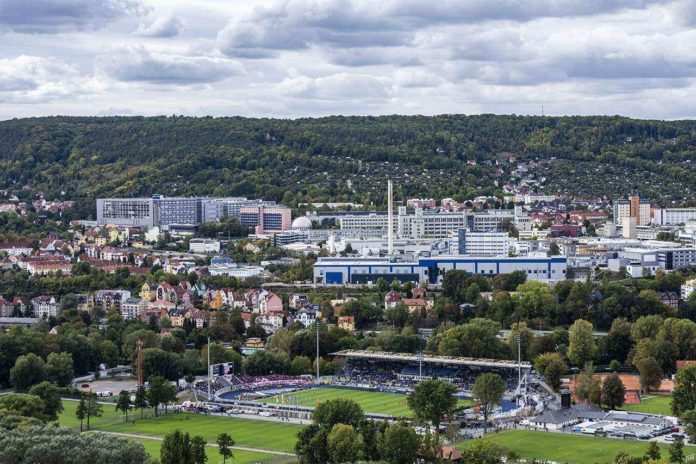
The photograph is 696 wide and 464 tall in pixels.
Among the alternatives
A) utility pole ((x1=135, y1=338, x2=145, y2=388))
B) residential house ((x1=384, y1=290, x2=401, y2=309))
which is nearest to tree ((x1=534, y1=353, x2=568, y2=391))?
utility pole ((x1=135, y1=338, x2=145, y2=388))

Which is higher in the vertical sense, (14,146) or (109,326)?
(14,146)

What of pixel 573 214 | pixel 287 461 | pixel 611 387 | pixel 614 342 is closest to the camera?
pixel 287 461

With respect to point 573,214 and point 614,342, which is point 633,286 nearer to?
point 614,342

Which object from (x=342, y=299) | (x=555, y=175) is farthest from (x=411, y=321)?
(x=555, y=175)

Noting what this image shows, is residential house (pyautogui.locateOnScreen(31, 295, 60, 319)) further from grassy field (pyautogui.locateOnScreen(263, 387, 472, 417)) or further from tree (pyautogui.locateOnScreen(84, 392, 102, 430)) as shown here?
tree (pyautogui.locateOnScreen(84, 392, 102, 430))

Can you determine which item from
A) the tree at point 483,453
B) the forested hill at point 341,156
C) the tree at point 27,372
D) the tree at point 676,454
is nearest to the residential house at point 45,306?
the tree at point 27,372

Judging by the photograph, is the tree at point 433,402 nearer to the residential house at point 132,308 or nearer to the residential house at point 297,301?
the residential house at point 297,301

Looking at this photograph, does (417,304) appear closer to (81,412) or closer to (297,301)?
(297,301)
